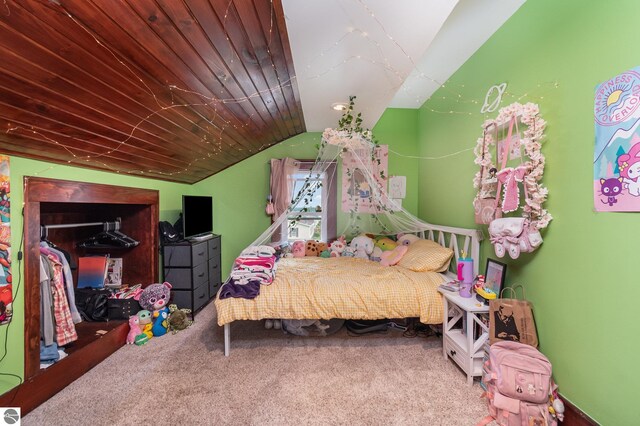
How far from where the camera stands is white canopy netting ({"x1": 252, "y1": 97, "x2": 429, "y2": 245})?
3.07 meters

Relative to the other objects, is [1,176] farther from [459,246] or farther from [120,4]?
[459,246]

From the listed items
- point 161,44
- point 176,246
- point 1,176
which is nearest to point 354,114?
point 161,44

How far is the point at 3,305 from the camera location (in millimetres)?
1567

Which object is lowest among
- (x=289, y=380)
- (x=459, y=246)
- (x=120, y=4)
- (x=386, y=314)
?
(x=289, y=380)

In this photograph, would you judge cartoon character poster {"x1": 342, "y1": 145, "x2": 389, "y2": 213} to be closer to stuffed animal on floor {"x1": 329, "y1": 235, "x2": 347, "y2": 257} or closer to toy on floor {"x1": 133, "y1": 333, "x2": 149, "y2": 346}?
stuffed animal on floor {"x1": 329, "y1": 235, "x2": 347, "y2": 257}

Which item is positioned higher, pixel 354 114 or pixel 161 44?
pixel 354 114

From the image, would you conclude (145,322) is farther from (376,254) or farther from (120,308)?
(376,254)

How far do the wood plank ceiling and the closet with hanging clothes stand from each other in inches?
11.7

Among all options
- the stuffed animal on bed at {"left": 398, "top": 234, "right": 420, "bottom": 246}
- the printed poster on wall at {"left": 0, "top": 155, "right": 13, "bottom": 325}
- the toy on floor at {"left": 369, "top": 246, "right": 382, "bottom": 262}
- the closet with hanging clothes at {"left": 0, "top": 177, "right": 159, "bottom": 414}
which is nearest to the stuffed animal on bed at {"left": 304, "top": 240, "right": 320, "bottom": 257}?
the toy on floor at {"left": 369, "top": 246, "right": 382, "bottom": 262}

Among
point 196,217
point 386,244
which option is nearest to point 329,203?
point 386,244

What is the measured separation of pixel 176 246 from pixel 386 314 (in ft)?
8.11

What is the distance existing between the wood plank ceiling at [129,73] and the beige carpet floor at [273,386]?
5.60 ft

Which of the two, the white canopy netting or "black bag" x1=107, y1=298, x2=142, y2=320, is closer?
"black bag" x1=107, y1=298, x2=142, y2=320

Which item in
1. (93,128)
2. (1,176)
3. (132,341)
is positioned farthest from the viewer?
(132,341)
